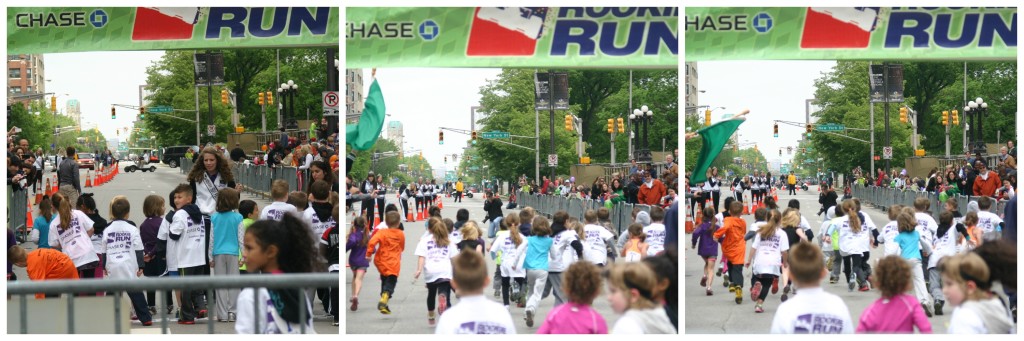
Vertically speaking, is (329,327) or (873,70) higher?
(873,70)

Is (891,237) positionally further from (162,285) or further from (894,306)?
(162,285)

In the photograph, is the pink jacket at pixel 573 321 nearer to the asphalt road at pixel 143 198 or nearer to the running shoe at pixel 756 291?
the asphalt road at pixel 143 198

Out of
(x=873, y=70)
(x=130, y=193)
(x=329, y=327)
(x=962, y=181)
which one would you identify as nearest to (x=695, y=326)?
(x=329, y=327)

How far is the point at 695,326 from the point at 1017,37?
305 centimetres

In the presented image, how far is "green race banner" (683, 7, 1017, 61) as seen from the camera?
30.2 ft

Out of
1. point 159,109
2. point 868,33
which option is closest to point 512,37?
point 868,33

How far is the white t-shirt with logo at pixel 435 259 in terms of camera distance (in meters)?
10.3

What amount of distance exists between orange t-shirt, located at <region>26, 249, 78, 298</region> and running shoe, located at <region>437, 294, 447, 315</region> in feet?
9.01

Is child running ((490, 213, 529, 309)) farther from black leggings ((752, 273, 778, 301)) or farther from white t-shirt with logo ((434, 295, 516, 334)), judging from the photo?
white t-shirt with logo ((434, 295, 516, 334))

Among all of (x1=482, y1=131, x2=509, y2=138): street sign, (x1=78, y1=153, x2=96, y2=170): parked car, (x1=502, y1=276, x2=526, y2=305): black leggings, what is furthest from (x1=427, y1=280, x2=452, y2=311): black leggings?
(x1=78, y1=153, x2=96, y2=170): parked car

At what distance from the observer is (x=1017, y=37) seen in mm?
9289

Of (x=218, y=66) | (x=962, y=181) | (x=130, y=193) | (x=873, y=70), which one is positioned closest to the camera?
(x=873, y=70)

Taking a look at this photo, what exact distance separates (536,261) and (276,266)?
4.91 metres

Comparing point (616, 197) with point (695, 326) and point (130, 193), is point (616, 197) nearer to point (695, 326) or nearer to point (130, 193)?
point (695, 326)
